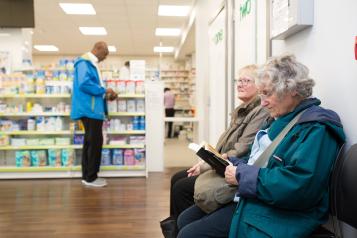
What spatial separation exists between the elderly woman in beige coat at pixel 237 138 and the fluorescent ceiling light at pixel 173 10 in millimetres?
5950

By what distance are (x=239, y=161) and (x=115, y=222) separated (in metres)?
1.63

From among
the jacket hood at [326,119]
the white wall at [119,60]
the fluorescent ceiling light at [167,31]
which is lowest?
the jacket hood at [326,119]

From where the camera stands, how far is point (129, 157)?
5359 mm

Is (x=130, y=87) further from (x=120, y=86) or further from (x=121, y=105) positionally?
(x=121, y=105)

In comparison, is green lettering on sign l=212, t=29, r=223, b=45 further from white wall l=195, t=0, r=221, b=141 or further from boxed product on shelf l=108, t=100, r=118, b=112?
boxed product on shelf l=108, t=100, r=118, b=112

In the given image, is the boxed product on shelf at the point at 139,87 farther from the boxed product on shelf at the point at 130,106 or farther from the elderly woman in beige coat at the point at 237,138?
the elderly woman in beige coat at the point at 237,138

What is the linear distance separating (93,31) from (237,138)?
9.23 m

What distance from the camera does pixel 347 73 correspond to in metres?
1.66

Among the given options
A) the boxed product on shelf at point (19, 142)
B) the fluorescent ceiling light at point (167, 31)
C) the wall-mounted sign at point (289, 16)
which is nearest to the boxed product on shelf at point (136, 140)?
the boxed product on shelf at point (19, 142)

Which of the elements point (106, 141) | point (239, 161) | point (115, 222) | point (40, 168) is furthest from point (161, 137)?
point (239, 161)

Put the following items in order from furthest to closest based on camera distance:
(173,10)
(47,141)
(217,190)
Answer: (173,10) < (47,141) < (217,190)

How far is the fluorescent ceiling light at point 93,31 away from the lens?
10414 mm

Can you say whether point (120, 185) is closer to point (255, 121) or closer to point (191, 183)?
point (191, 183)

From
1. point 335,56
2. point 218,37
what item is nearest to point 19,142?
point 218,37
